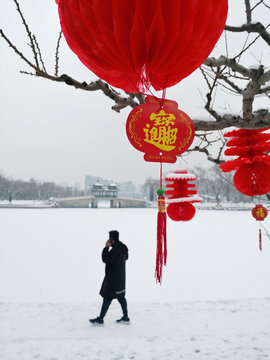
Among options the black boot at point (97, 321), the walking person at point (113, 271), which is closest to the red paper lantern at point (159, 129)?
the walking person at point (113, 271)

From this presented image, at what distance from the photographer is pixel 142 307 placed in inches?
186

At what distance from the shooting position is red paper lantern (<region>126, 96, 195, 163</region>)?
138 cm

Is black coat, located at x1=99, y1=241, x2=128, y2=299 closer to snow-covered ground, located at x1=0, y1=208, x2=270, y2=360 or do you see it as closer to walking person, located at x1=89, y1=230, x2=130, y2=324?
walking person, located at x1=89, y1=230, x2=130, y2=324

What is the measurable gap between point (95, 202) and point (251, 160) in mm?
43780

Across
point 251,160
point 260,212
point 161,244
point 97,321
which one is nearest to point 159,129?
point 161,244

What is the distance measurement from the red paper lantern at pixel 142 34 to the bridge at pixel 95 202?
139 ft

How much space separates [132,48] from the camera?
105cm

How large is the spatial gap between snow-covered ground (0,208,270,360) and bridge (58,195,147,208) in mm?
34030

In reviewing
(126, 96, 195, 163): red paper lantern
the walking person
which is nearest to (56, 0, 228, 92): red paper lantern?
(126, 96, 195, 163): red paper lantern

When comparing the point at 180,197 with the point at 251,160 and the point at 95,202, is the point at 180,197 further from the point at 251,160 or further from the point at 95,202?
the point at 95,202

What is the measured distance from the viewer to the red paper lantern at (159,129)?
54.1 inches

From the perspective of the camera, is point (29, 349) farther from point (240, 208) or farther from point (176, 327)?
point (240, 208)

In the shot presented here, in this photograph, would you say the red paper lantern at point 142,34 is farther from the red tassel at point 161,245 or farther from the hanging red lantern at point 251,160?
the hanging red lantern at point 251,160

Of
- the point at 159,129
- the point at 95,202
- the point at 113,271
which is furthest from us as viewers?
the point at 95,202
